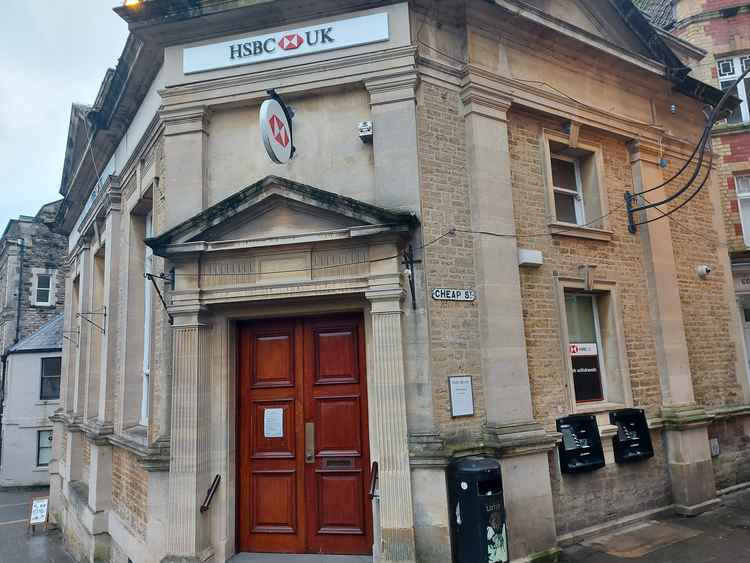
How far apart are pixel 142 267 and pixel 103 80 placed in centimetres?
396

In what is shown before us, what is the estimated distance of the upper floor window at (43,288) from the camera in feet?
77.1

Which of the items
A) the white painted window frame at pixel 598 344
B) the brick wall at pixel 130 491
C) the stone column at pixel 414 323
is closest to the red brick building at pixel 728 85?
the white painted window frame at pixel 598 344

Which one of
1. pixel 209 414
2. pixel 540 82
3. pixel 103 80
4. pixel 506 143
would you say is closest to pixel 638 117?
pixel 540 82

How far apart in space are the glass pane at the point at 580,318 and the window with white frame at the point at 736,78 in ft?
26.1

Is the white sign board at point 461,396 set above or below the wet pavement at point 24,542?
above

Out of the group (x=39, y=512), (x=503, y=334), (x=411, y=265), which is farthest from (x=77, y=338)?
(x=503, y=334)

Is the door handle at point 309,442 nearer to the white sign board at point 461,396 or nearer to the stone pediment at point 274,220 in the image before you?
the white sign board at point 461,396

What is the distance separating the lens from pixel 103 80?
10.1 m

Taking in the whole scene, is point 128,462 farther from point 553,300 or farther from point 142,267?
point 553,300

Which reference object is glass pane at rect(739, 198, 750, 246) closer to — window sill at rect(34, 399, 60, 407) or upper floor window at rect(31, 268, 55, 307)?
window sill at rect(34, 399, 60, 407)

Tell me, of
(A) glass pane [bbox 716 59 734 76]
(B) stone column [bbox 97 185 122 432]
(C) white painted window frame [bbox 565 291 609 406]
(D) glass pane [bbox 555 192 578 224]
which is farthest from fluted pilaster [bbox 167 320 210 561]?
(A) glass pane [bbox 716 59 734 76]

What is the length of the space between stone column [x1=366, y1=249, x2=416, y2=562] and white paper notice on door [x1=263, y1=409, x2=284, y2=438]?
120 cm

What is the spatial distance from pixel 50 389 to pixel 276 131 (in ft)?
67.5

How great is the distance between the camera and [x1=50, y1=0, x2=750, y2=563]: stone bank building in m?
6.11
